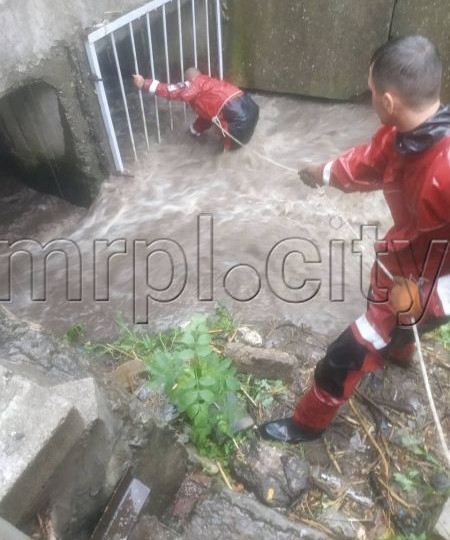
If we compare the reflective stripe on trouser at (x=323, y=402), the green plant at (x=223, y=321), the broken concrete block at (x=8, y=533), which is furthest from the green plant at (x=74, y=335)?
the broken concrete block at (x=8, y=533)

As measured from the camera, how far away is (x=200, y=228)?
525cm

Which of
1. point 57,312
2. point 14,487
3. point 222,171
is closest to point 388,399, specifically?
point 14,487

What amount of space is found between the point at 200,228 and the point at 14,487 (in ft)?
12.8

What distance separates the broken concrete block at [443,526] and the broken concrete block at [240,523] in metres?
0.52

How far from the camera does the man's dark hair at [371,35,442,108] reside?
6.89ft

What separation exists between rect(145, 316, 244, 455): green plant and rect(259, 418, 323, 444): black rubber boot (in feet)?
0.72

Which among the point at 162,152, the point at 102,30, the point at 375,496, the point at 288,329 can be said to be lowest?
the point at 375,496

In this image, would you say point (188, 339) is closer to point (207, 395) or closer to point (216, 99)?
point (207, 395)

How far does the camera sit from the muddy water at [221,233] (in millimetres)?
4258

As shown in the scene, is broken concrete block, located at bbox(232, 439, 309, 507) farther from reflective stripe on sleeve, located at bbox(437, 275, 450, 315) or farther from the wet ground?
reflective stripe on sleeve, located at bbox(437, 275, 450, 315)

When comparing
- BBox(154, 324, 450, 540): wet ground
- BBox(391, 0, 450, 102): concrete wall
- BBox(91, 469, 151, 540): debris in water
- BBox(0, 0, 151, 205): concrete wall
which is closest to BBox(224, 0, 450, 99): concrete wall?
BBox(391, 0, 450, 102): concrete wall

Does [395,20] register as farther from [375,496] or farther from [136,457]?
[136,457]

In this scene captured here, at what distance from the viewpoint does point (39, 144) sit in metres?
5.53

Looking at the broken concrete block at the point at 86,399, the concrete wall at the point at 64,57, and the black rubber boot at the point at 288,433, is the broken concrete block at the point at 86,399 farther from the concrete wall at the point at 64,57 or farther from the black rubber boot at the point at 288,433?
the concrete wall at the point at 64,57
